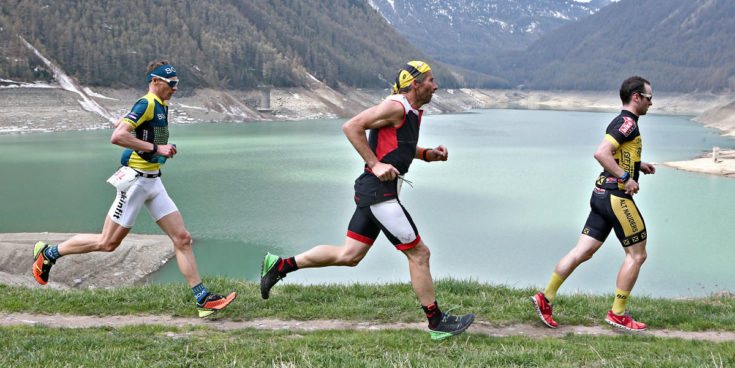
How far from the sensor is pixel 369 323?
5.77 metres

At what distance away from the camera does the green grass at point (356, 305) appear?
5984 mm

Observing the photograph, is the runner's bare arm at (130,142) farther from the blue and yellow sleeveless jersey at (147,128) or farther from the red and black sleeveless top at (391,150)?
the red and black sleeveless top at (391,150)

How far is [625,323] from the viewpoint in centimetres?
582

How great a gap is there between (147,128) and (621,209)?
4.65m

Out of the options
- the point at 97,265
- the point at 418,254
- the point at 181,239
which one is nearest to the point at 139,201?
the point at 181,239

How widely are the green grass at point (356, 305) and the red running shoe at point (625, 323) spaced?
18 centimetres

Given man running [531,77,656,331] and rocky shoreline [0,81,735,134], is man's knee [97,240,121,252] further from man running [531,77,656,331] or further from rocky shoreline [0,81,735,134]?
rocky shoreline [0,81,735,134]

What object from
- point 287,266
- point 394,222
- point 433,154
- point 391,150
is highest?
point 391,150

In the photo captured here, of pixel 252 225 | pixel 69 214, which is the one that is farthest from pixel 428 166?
pixel 69 214

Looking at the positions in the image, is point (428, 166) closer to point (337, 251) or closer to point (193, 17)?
point (337, 251)

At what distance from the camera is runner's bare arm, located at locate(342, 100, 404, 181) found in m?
4.97

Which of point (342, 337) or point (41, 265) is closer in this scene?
point (342, 337)

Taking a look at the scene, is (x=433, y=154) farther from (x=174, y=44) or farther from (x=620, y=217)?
(x=174, y=44)

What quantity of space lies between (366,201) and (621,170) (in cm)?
249
